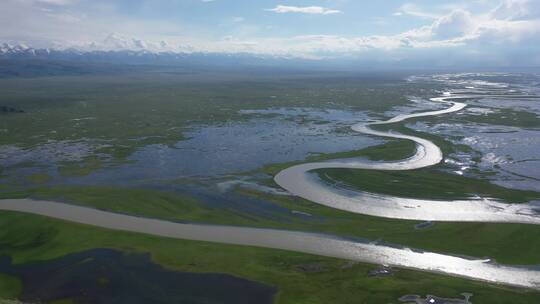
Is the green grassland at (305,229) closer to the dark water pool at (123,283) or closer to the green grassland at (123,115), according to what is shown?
the dark water pool at (123,283)

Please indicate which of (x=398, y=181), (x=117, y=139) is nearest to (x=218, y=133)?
(x=117, y=139)

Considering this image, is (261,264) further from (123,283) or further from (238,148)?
(238,148)

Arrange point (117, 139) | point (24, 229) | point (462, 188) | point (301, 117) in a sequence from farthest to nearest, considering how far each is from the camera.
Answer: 1. point (301, 117)
2. point (117, 139)
3. point (462, 188)
4. point (24, 229)

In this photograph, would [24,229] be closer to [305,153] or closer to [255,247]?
[255,247]

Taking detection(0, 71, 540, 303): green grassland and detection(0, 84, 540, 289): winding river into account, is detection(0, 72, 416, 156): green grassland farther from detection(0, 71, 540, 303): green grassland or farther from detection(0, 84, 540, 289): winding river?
detection(0, 84, 540, 289): winding river

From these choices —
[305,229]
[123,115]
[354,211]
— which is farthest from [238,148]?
[123,115]
